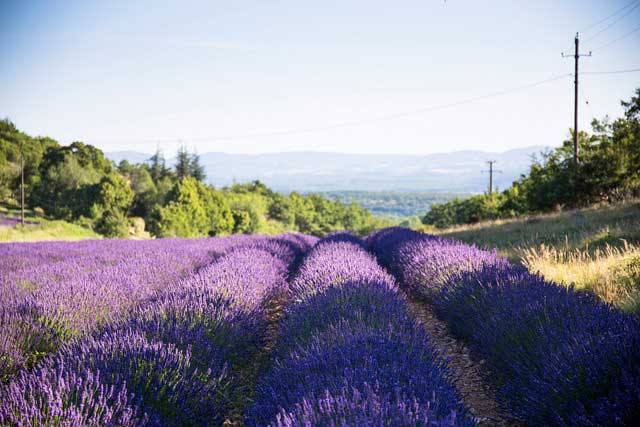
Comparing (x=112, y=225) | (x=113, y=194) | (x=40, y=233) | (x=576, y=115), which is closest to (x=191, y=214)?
(x=112, y=225)

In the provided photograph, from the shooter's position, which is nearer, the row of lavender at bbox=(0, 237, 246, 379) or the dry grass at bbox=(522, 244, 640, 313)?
the row of lavender at bbox=(0, 237, 246, 379)

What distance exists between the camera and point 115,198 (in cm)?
3512

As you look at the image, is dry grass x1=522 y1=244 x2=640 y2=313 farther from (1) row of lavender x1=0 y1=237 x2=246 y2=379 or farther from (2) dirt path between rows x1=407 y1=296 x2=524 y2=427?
(1) row of lavender x1=0 y1=237 x2=246 y2=379

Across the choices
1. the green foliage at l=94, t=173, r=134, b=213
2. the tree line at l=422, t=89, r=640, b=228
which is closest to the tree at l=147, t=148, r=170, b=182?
the green foliage at l=94, t=173, r=134, b=213

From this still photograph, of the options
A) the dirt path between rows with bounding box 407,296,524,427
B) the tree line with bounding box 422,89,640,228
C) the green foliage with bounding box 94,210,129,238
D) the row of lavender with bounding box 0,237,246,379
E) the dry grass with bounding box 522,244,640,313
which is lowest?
the green foliage with bounding box 94,210,129,238

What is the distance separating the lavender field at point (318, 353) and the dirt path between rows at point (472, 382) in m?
0.02

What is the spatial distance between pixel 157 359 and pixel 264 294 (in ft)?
7.48

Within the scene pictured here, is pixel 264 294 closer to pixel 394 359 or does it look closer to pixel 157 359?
pixel 157 359

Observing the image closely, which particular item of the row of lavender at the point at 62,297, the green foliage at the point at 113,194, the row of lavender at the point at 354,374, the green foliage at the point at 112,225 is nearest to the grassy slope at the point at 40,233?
the green foliage at the point at 112,225


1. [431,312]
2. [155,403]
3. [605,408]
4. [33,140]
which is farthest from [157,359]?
[33,140]

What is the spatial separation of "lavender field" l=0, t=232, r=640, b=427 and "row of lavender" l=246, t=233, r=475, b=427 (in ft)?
0.04

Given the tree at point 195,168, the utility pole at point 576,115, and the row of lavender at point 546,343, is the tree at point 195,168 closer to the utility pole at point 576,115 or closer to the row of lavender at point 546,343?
the utility pole at point 576,115

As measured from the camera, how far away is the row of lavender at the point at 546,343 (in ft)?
6.32

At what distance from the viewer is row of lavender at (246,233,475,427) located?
156 cm
